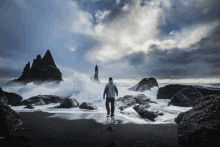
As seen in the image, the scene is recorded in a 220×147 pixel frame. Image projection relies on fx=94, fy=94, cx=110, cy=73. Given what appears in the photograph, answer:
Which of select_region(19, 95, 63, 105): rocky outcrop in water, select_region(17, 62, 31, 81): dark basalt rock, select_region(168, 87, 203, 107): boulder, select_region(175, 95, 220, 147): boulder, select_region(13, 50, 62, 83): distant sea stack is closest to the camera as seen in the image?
select_region(175, 95, 220, 147): boulder

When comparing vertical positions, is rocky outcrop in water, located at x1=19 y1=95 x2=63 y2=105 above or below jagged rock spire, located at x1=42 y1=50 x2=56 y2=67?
below

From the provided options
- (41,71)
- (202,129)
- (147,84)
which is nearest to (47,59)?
(41,71)

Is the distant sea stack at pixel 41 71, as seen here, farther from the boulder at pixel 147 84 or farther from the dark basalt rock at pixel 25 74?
the boulder at pixel 147 84

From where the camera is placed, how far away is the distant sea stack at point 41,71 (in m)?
54.6

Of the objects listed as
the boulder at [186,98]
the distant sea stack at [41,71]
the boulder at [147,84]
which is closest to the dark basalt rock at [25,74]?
the distant sea stack at [41,71]

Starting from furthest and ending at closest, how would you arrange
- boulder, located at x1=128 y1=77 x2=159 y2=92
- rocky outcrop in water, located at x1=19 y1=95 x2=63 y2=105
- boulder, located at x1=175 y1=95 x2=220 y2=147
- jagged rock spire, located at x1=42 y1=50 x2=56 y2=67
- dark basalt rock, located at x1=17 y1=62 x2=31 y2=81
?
jagged rock spire, located at x1=42 y1=50 x2=56 y2=67, dark basalt rock, located at x1=17 y1=62 x2=31 y2=81, boulder, located at x1=128 y1=77 x2=159 y2=92, rocky outcrop in water, located at x1=19 y1=95 x2=63 y2=105, boulder, located at x1=175 y1=95 x2=220 y2=147

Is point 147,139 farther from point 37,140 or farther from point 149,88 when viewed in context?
point 149,88

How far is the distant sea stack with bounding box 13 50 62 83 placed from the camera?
54.6 m

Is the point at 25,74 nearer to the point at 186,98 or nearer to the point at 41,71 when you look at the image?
the point at 41,71

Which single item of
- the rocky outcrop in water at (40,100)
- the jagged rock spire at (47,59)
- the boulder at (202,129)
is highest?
the jagged rock spire at (47,59)

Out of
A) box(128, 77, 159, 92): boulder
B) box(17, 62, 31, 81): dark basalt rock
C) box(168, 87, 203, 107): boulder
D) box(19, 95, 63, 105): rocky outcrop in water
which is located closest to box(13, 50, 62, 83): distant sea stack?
box(17, 62, 31, 81): dark basalt rock

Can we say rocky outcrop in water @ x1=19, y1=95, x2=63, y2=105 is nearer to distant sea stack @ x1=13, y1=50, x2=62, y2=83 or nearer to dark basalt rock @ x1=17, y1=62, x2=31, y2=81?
distant sea stack @ x1=13, y1=50, x2=62, y2=83

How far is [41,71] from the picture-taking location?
5434cm

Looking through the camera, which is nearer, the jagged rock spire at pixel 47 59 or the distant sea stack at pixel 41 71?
the distant sea stack at pixel 41 71
